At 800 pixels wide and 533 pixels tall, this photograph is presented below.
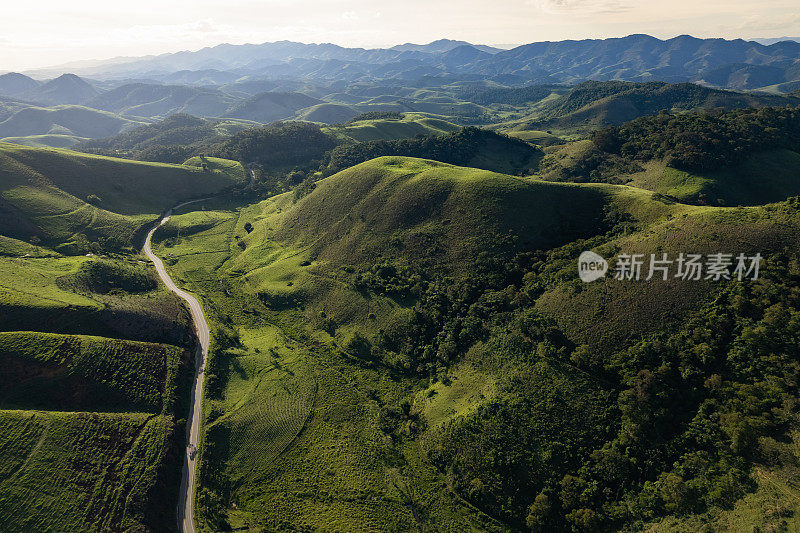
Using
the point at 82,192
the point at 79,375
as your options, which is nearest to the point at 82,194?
the point at 82,192

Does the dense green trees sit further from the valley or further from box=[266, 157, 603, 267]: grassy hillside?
box=[266, 157, 603, 267]: grassy hillside

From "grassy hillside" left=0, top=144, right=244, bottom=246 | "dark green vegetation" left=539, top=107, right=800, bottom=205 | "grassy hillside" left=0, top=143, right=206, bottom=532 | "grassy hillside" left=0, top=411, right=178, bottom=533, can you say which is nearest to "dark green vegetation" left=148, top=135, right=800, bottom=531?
"grassy hillside" left=0, top=411, right=178, bottom=533

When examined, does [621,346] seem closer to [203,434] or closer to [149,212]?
[203,434]

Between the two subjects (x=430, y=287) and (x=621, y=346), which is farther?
(x=430, y=287)

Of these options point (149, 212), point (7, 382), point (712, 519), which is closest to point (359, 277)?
point (7, 382)

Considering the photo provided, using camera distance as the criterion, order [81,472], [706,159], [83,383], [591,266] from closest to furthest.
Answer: [81,472]
[83,383]
[591,266]
[706,159]

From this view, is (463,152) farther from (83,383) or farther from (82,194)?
(83,383)
